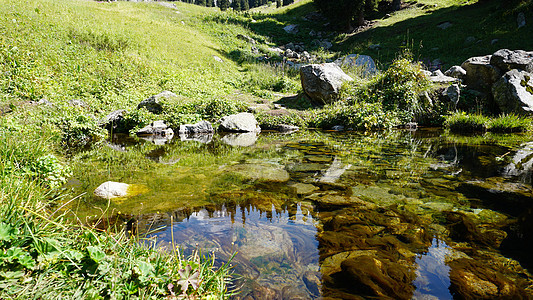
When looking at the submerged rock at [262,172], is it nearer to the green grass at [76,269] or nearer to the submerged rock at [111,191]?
the submerged rock at [111,191]

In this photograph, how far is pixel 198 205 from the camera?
323 centimetres

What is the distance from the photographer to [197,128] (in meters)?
9.98

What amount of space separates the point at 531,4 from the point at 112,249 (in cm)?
2581

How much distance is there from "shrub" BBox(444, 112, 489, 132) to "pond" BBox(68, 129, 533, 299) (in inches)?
160

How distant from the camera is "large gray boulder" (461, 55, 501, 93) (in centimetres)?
1034

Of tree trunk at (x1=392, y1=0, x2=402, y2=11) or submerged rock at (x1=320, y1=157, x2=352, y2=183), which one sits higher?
tree trunk at (x1=392, y1=0, x2=402, y2=11)

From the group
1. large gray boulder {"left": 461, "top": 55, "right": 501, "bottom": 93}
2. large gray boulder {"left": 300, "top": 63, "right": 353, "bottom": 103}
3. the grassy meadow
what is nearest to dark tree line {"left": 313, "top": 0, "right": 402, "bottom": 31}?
the grassy meadow

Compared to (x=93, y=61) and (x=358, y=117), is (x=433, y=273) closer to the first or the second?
(x=358, y=117)

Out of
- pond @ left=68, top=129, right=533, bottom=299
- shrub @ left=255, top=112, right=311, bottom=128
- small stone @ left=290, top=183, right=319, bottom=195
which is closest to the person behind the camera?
pond @ left=68, top=129, right=533, bottom=299

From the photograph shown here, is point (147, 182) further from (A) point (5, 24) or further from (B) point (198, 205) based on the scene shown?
(A) point (5, 24)

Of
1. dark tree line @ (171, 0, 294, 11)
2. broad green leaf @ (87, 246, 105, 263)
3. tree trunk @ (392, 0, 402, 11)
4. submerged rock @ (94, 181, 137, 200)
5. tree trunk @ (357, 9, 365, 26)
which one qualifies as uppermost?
dark tree line @ (171, 0, 294, 11)

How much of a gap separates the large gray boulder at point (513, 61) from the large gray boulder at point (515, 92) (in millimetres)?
558

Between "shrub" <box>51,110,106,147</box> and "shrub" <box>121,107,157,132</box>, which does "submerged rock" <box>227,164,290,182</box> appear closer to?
"shrub" <box>51,110,106,147</box>

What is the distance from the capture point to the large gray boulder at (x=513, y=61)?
31.8 ft
